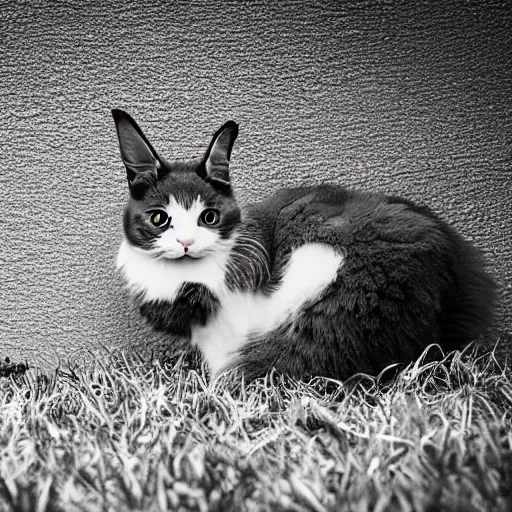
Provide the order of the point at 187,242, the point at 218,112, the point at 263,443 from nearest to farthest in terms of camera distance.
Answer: the point at 263,443 < the point at 187,242 < the point at 218,112

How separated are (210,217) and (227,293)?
125mm

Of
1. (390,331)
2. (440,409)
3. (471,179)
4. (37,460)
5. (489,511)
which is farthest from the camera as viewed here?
(471,179)

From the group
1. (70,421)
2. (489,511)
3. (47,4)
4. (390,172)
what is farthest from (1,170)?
(489,511)

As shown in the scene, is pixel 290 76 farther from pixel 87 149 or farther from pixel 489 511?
pixel 489 511

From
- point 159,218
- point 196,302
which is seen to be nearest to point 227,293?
point 196,302

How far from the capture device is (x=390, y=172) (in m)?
1.25

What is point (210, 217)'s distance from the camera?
95 centimetres

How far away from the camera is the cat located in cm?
87

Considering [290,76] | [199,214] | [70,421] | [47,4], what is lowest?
[70,421]

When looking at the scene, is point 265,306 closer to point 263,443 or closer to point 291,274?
point 291,274

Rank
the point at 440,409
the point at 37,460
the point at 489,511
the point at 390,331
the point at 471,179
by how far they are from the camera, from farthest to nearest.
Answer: the point at 471,179 → the point at 390,331 → the point at 440,409 → the point at 37,460 → the point at 489,511

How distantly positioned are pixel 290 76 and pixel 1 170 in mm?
646

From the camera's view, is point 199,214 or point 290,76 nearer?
point 199,214

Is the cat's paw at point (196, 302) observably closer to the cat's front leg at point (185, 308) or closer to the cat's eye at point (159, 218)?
the cat's front leg at point (185, 308)
